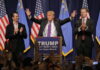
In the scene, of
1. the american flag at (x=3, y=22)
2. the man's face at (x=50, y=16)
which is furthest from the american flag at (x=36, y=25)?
the man's face at (x=50, y=16)

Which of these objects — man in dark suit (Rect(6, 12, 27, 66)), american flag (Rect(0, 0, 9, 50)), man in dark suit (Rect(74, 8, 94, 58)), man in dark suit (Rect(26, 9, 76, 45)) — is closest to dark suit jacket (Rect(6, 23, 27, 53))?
man in dark suit (Rect(6, 12, 27, 66))

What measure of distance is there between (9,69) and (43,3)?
22.8 ft

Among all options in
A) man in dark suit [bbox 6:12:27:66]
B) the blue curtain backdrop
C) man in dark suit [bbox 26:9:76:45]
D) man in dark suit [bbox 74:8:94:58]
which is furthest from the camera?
the blue curtain backdrop

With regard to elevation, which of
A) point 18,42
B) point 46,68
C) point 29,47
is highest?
point 46,68

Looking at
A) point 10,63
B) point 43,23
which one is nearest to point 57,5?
point 43,23

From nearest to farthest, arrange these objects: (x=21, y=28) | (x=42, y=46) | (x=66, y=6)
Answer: (x=42, y=46), (x=21, y=28), (x=66, y=6)

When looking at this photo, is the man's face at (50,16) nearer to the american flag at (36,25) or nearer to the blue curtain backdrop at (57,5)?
the blue curtain backdrop at (57,5)

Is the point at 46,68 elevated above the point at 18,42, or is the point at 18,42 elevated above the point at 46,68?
the point at 46,68

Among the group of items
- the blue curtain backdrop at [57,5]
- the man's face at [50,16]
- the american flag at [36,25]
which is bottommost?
the american flag at [36,25]

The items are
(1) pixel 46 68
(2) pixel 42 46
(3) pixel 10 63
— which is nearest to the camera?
(1) pixel 46 68

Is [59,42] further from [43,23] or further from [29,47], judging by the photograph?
[29,47]

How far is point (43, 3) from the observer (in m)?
12.5

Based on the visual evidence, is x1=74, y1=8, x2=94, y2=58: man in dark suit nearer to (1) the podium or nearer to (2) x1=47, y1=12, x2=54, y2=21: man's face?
(2) x1=47, y1=12, x2=54, y2=21: man's face

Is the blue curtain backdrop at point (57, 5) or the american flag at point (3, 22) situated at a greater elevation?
the blue curtain backdrop at point (57, 5)
